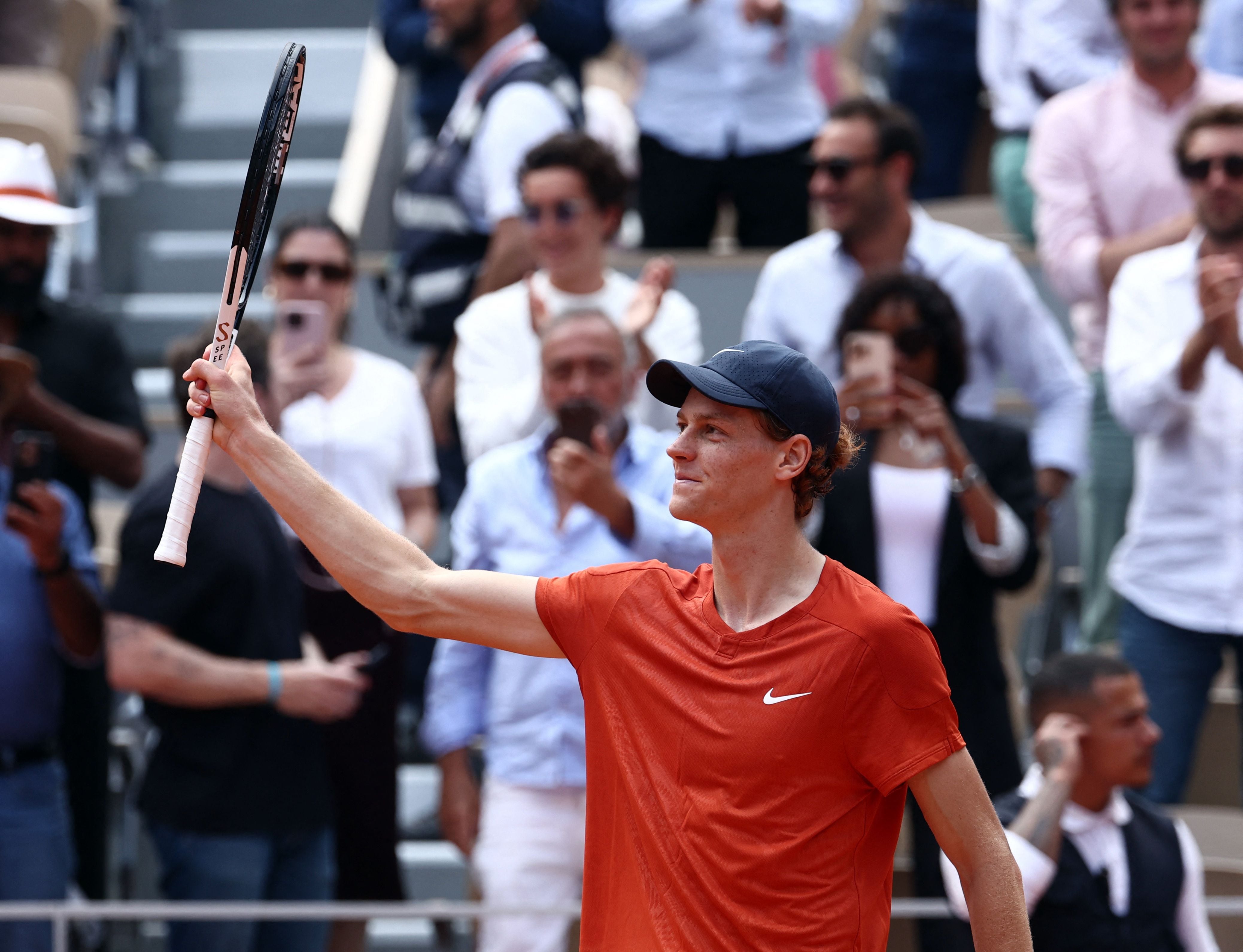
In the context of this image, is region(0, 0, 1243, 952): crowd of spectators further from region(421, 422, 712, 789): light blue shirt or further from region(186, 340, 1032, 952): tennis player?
region(186, 340, 1032, 952): tennis player

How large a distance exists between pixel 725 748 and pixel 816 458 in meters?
0.48

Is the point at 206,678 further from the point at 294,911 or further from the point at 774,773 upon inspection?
the point at 774,773

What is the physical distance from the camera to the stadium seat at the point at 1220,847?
4949 millimetres

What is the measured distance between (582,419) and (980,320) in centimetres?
143

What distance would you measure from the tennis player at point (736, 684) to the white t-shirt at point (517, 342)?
2.51 meters

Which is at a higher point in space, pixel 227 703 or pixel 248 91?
pixel 248 91

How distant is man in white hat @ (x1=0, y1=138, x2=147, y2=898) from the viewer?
550cm

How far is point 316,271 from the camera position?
576cm

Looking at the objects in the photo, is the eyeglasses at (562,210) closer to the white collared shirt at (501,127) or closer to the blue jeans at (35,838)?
the white collared shirt at (501,127)

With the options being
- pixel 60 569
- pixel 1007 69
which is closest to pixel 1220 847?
pixel 60 569

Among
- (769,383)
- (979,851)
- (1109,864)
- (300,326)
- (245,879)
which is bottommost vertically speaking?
(245,879)

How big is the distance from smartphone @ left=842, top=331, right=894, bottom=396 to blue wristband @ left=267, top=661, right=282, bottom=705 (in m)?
1.70

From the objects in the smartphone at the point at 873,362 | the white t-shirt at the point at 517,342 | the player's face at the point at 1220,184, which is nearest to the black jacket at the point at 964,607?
the smartphone at the point at 873,362

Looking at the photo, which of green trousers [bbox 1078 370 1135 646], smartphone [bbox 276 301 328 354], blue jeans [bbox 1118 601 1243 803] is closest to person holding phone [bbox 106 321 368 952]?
smartphone [bbox 276 301 328 354]
